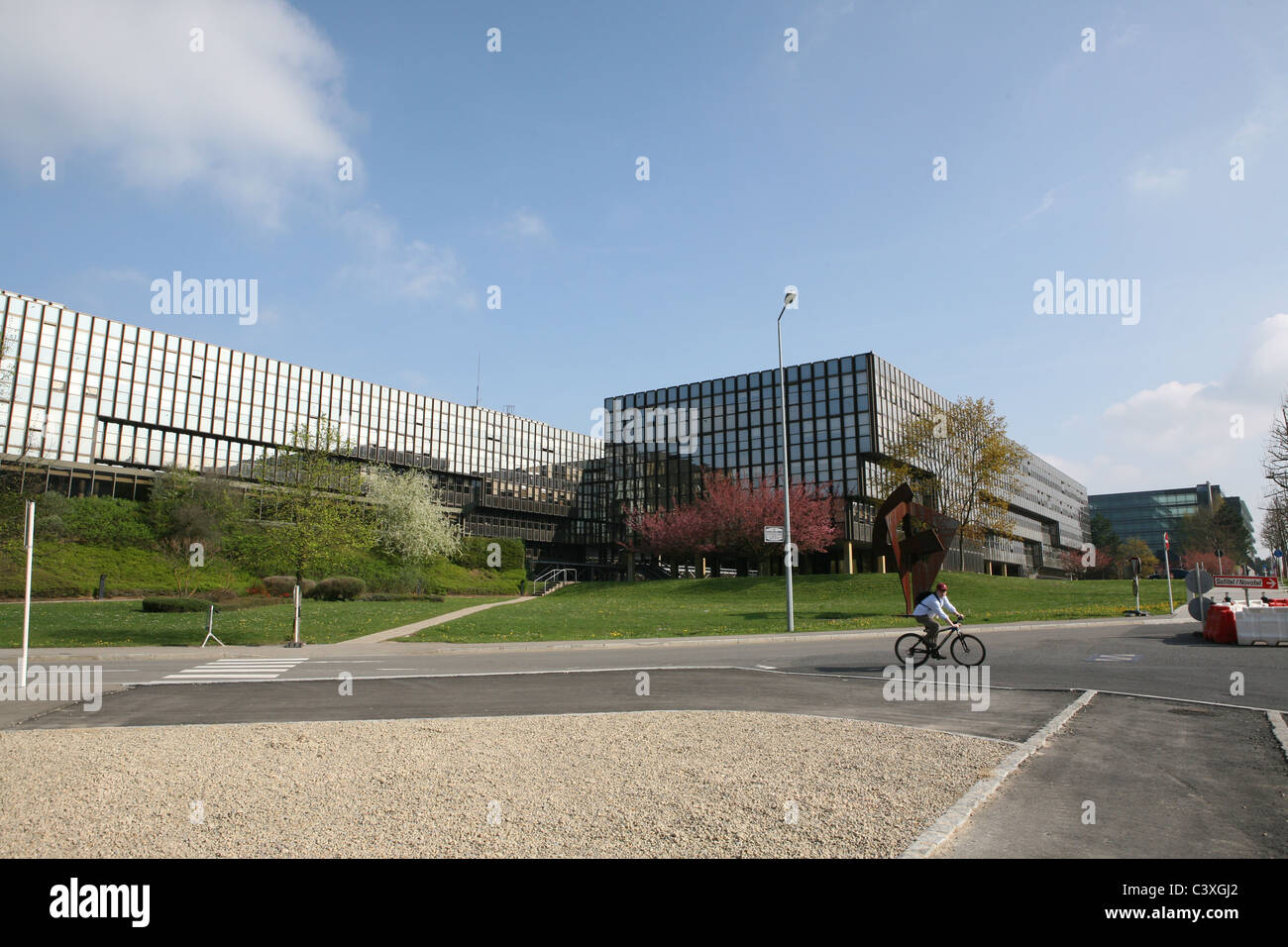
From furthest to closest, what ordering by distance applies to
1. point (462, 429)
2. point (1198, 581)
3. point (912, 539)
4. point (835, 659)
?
point (462, 429), point (912, 539), point (1198, 581), point (835, 659)

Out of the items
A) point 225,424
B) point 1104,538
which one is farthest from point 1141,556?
point 225,424

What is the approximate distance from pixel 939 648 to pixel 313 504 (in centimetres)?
1860

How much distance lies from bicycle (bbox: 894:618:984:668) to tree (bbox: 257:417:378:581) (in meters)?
17.3

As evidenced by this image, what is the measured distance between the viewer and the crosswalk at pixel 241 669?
50.3 ft

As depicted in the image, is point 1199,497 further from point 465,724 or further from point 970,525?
point 465,724

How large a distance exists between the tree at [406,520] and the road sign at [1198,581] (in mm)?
55999

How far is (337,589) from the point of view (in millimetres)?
43500

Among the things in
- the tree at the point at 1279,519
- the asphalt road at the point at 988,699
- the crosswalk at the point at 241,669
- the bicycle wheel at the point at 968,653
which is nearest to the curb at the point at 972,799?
the asphalt road at the point at 988,699

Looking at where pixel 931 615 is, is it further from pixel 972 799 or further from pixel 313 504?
pixel 313 504

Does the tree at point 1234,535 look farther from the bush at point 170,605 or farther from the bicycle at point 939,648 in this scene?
the bush at point 170,605

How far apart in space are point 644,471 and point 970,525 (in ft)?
135

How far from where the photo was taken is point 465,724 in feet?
30.7

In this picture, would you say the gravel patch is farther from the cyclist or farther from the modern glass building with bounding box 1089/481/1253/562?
the modern glass building with bounding box 1089/481/1253/562
